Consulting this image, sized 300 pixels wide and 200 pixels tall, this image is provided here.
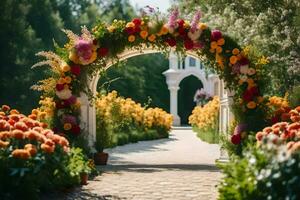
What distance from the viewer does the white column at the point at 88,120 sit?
1112 centimetres

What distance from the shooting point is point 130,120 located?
67.2ft

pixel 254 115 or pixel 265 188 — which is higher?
pixel 254 115

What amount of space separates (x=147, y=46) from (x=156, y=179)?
3111 millimetres

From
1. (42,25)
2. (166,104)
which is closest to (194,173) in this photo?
(42,25)

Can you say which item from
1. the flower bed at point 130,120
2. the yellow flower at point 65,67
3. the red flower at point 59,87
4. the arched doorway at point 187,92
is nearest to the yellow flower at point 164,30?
the yellow flower at point 65,67

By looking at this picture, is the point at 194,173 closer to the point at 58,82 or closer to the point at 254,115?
the point at 254,115

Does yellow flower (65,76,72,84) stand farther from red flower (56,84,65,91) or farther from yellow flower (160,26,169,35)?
yellow flower (160,26,169,35)

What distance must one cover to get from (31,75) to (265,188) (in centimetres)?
1990

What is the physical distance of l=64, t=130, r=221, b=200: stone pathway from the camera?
24.4 ft

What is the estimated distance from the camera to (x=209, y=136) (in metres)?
20.0

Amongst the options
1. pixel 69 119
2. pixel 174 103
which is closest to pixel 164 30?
pixel 69 119

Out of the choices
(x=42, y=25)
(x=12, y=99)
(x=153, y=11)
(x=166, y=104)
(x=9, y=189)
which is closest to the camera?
(x=9, y=189)

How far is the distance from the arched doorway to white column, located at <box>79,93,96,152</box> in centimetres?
2656

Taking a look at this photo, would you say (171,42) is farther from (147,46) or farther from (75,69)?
(75,69)
